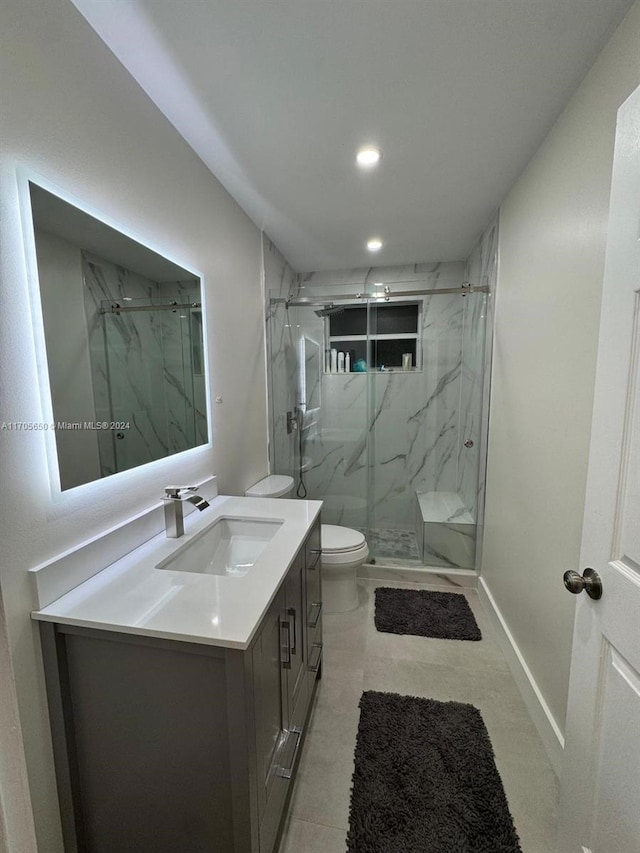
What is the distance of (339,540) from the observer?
2.24 m

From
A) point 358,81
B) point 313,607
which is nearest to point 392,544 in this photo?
point 313,607

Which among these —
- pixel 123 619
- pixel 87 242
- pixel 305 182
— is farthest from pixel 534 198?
pixel 123 619

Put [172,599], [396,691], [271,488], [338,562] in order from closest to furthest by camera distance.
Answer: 1. [172,599]
2. [396,691]
3. [338,562]
4. [271,488]

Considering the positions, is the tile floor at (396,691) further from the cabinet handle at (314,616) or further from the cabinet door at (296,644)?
the cabinet handle at (314,616)

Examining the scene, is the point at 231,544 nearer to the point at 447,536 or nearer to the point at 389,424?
the point at 447,536

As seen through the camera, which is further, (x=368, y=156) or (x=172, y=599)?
(x=368, y=156)

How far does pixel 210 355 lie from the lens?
179 centimetres

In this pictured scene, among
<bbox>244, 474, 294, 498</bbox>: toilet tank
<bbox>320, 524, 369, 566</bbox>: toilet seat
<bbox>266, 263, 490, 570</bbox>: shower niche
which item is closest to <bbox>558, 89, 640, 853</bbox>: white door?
<bbox>320, 524, 369, 566</bbox>: toilet seat

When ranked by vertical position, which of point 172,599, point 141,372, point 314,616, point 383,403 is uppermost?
point 141,372

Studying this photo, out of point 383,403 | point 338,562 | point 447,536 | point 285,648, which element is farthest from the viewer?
point 383,403

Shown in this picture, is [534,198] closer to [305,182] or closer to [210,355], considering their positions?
[305,182]

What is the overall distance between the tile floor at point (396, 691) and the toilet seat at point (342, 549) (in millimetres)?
377

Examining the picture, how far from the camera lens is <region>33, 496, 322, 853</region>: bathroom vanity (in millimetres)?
819

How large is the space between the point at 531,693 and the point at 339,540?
1149 mm
